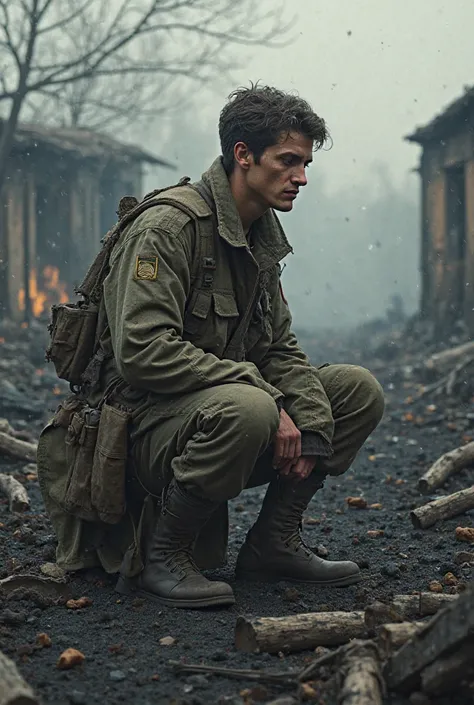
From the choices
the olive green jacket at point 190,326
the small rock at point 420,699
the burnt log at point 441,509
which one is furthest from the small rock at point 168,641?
the burnt log at point 441,509

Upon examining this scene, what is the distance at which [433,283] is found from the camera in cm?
1897

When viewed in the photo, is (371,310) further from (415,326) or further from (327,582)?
(327,582)

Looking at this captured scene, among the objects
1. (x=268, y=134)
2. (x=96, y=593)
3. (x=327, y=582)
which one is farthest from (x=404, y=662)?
(x=268, y=134)

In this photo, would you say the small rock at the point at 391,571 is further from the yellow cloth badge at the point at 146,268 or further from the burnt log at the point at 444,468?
the burnt log at the point at 444,468

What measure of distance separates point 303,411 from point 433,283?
51.4 ft

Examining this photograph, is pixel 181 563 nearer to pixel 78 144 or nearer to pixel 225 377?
pixel 225 377

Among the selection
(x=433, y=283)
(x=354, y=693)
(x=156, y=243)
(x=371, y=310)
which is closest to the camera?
(x=354, y=693)

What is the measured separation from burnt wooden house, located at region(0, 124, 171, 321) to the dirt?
11740 mm

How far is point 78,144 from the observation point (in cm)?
1941

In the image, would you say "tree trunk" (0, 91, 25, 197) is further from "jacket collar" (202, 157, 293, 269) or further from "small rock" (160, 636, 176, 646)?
"small rock" (160, 636, 176, 646)

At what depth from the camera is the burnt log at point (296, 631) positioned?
3029 mm

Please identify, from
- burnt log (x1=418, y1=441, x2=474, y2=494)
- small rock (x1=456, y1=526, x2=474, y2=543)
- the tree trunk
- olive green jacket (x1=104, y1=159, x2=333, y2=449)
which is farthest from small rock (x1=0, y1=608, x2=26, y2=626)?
the tree trunk

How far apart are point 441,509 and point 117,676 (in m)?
2.63

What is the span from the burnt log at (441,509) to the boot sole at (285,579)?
3.48ft
